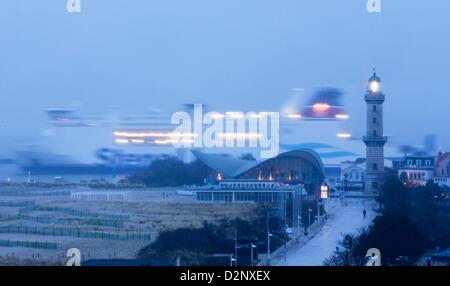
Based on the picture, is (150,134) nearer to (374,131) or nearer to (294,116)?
(294,116)

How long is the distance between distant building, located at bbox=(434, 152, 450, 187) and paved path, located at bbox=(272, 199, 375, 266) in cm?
31

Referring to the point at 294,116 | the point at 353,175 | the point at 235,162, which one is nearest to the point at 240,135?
the point at 235,162

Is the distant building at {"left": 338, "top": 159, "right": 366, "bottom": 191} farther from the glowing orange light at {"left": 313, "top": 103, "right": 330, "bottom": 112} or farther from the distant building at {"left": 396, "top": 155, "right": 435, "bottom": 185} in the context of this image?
the glowing orange light at {"left": 313, "top": 103, "right": 330, "bottom": 112}

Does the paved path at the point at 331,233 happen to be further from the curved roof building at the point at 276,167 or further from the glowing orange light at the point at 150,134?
the glowing orange light at the point at 150,134

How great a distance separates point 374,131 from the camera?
3.44 meters

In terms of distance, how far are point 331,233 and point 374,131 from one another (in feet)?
1.58

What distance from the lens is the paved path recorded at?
339 centimetres

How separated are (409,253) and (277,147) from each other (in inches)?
28.0

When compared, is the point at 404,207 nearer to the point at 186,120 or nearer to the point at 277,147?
the point at 277,147

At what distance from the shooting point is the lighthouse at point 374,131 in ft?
11.2

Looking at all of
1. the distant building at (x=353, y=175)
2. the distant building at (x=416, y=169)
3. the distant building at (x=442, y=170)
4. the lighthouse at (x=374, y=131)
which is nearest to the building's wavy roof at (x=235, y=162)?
the distant building at (x=353, y=175)
